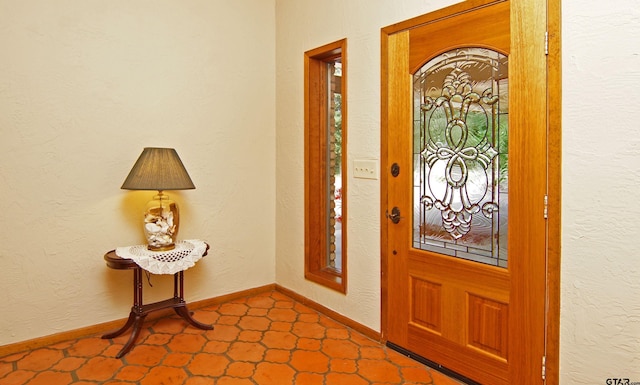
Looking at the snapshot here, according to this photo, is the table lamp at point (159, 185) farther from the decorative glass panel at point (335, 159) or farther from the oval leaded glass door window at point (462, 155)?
the oval leaded glass door window at point (462, 155)

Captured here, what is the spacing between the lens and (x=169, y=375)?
233 centimetres

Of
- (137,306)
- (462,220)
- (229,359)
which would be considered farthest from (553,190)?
(137,306)

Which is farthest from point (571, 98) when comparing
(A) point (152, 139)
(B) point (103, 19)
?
(B) point (103, 19)

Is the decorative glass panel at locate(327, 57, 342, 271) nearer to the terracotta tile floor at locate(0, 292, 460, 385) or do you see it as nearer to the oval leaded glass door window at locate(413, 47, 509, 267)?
the terracotta tile floor at locate(0, 292, 460, 385)

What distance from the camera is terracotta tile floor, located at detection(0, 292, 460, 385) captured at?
7.54ft

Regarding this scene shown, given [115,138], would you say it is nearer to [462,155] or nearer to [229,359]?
[229,359]

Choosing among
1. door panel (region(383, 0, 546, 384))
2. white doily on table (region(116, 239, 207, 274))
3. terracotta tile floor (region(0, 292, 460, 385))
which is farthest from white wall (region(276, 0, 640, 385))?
white doily on table (region(116, 239, 207, 274))

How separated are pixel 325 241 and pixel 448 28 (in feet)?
6.21

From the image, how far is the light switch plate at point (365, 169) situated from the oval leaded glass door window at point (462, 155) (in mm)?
315

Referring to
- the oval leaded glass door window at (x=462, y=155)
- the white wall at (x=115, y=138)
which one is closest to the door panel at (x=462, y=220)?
the oval leaded glass door window at (x=462, y=155)

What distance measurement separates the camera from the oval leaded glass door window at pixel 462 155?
2.11 meters

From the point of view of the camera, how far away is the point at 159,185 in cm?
265

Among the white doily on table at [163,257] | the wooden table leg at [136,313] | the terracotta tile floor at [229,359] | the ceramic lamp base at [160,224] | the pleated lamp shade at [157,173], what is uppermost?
the pleated lamp shade at [157,173]

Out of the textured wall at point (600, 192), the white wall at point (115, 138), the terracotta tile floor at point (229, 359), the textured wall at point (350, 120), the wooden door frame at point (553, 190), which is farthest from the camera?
the textured wall at point (350, 120)
